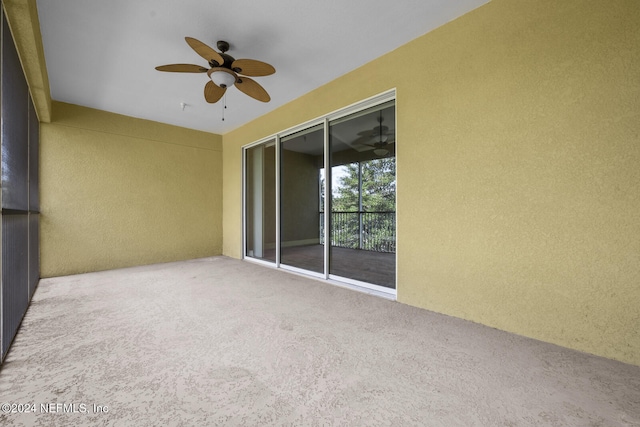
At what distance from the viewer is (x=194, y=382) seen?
4.93ft

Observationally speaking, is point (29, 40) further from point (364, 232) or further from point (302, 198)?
point (364, 232)

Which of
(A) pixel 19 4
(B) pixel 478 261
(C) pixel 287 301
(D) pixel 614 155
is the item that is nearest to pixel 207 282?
(C) pixel 287 301

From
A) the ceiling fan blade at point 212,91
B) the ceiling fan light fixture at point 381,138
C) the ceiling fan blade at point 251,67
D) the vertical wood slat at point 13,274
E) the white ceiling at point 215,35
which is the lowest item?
the vertical wood slat at point 13,274

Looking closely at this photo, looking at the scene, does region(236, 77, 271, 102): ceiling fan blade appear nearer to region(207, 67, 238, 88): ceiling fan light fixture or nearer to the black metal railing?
region(207, 67, 238, 88): ceiling fan light fixture

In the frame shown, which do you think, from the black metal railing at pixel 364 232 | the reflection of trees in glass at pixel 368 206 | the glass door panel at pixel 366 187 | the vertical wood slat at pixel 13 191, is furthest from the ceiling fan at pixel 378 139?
the vertical wood slat at pixel 13 191

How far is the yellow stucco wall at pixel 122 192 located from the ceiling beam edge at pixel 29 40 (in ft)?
3.35

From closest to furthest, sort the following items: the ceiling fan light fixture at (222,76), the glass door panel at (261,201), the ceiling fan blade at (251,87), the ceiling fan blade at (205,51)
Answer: the ceiling fan blade at (205,51) < the ceiling fan light fixture at (222,76) < the ceiling fan blade at (251,87) < the glass door panel at (261,201)

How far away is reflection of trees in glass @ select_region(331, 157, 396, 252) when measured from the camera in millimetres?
3741

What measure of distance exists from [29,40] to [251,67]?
1.76 m

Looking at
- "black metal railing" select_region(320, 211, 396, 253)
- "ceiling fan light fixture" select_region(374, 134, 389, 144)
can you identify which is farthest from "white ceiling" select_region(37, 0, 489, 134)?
"black metal railing" select_region(320, 211, 396, 253)

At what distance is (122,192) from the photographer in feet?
15.1

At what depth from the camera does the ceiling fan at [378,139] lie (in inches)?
139

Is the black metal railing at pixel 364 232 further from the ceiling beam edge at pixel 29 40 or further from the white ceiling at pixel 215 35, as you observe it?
the ceiling beam edge at pixel 29 40

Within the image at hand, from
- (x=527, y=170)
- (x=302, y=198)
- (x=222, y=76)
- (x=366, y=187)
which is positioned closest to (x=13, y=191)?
(x=222, y=76)
